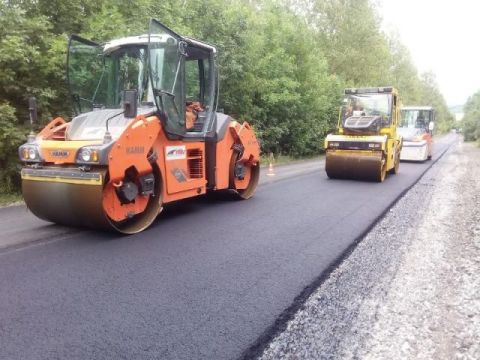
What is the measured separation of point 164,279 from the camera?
11.8ft

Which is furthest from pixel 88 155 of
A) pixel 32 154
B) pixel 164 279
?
pixel 164 279

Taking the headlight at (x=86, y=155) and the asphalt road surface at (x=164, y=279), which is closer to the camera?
the asphalt road surface at (x=164, y=279)

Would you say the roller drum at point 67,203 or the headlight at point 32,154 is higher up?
the headlight at point 32,154

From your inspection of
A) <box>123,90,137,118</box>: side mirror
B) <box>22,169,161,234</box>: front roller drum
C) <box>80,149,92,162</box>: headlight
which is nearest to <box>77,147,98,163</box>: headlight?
<box>80,149,92,162</box>: headlight

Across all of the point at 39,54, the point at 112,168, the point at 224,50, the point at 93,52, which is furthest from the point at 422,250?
the point at 224,50

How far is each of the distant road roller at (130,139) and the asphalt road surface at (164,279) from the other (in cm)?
39

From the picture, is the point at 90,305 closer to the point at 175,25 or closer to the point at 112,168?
the point at 112,168

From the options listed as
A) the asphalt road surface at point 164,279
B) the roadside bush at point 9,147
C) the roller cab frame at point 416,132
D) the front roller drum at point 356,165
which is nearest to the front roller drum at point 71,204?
the asphalt road surface at point 164,279

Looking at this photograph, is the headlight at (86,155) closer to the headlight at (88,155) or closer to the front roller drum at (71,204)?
the headlight at (88,155)

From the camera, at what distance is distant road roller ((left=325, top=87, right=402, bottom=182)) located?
9852 millimetres

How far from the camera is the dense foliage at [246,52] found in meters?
7.14

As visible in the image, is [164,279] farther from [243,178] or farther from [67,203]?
[243,178]

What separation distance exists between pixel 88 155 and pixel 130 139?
1.66 ft

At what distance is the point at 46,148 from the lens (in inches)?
185
